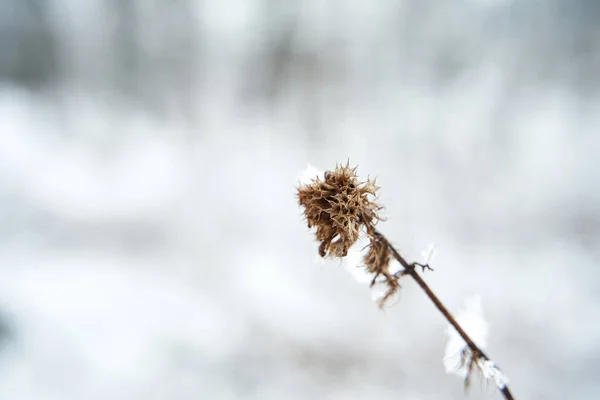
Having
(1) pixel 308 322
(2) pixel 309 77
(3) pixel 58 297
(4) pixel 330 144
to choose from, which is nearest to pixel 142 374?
(3) pixel 58 297

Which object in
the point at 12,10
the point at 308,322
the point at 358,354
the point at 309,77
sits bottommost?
the point at 358,354

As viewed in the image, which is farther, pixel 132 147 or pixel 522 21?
pixel 132 147

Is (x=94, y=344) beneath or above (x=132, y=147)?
beneath

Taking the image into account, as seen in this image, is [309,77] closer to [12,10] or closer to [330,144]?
[330,144]

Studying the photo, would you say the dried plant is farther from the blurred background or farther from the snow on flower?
the blurred background

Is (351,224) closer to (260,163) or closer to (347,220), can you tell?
(347,220)

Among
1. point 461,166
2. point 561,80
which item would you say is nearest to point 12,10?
point 461,166
